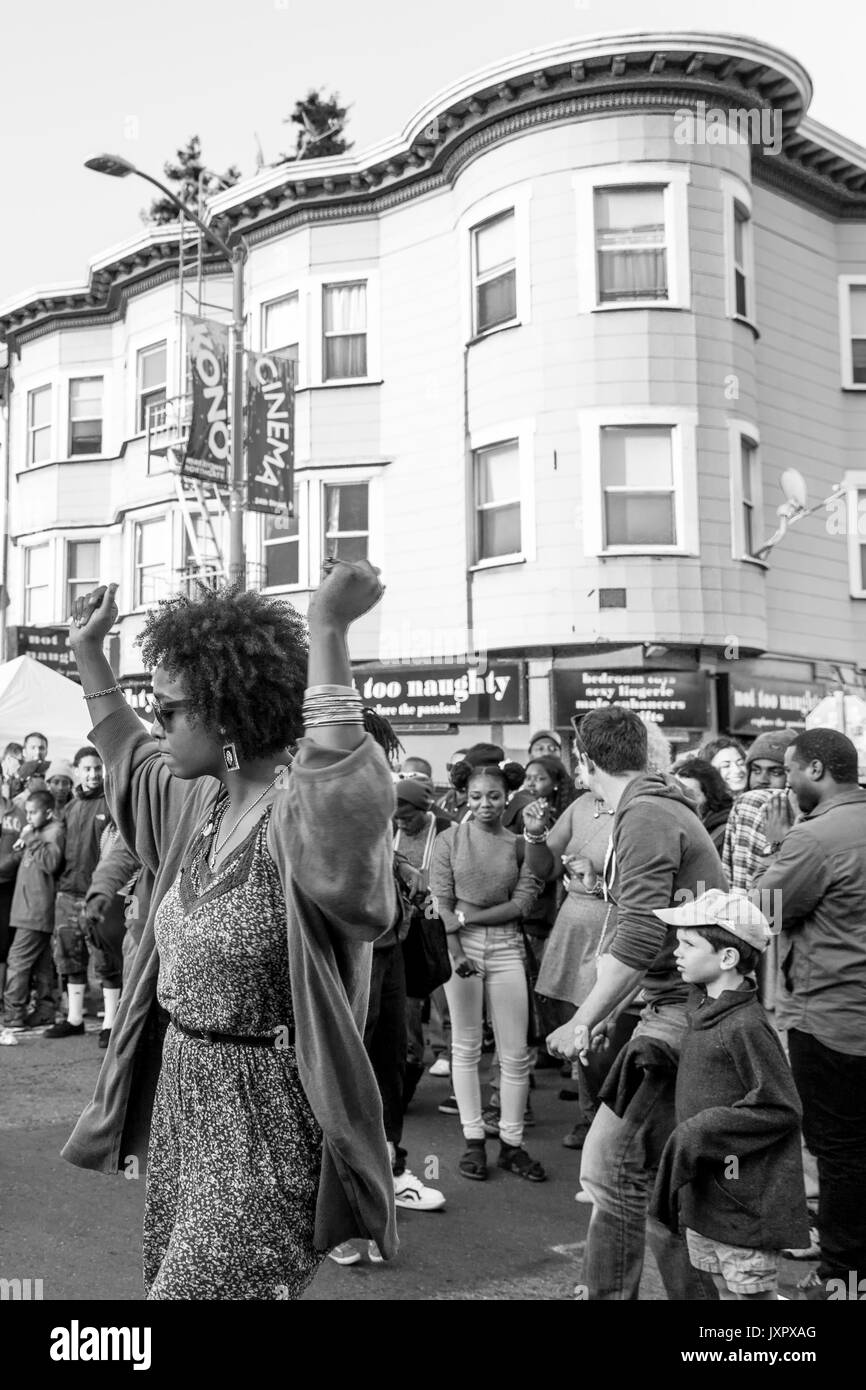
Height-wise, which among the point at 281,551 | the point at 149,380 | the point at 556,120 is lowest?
the point at 281,551

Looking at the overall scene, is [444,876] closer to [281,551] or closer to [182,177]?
[281,551]

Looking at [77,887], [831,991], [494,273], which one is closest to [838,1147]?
[831,991]

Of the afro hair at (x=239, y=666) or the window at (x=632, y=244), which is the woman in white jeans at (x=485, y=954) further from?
the window at (x=632, y=244)

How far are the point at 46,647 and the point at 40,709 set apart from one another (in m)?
4.44

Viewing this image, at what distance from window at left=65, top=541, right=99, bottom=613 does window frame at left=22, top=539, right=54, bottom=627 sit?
1.27 ft

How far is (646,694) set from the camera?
15.2m

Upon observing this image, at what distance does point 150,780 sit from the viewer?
293cm

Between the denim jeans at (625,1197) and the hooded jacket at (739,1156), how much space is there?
0.24 meters

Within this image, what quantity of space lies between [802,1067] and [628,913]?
1179 millimetres

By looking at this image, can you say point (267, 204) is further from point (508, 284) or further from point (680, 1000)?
point (680, 1000)

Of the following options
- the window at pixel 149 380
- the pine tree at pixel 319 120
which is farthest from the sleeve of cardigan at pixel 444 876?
the pine tree at pixel 319 120

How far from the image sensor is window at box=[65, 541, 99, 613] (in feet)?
75.0

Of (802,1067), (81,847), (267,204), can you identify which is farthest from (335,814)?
(267,204)

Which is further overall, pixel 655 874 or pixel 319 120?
pixel 319 120
